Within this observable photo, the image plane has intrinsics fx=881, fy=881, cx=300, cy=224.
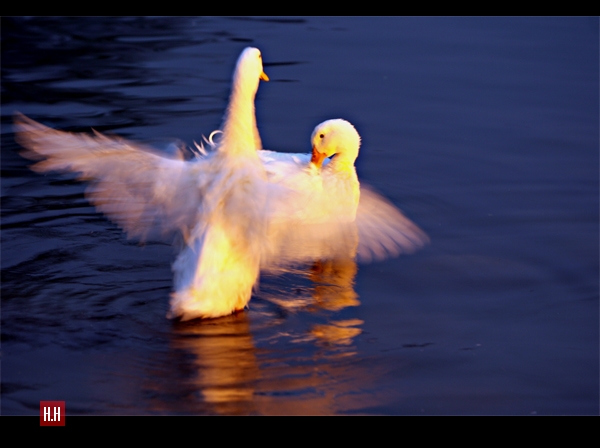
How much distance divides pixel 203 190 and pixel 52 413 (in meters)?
1.53

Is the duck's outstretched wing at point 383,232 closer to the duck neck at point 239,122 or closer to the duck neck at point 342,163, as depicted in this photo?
the duck neck at point 342,163

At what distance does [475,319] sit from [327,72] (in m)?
5.33

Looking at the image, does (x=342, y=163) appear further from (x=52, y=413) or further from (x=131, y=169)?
(x=52, y=413)

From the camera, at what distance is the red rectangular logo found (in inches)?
177

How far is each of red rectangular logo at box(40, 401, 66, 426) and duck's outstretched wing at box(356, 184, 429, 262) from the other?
8.23 feet

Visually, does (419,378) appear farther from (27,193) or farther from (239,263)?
(27,193)

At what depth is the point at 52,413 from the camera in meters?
4.55

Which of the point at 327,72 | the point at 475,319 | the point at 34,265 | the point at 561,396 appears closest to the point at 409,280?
the point at 475,319

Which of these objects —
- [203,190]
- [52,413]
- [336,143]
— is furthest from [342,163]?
[52,413]

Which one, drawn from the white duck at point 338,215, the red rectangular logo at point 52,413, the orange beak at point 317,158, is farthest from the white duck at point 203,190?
the orange beak at point 317,158

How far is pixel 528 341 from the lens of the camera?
5250mm

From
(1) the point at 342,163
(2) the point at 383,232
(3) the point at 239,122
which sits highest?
(1) the point at 342,163

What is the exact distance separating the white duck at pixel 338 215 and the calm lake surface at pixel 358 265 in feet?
0.56

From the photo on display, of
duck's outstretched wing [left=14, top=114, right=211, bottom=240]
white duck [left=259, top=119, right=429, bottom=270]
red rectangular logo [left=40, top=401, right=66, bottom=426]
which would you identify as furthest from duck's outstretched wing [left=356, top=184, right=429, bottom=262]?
red rectangular logo [left=40, top=401, right=66, bottom=426]
